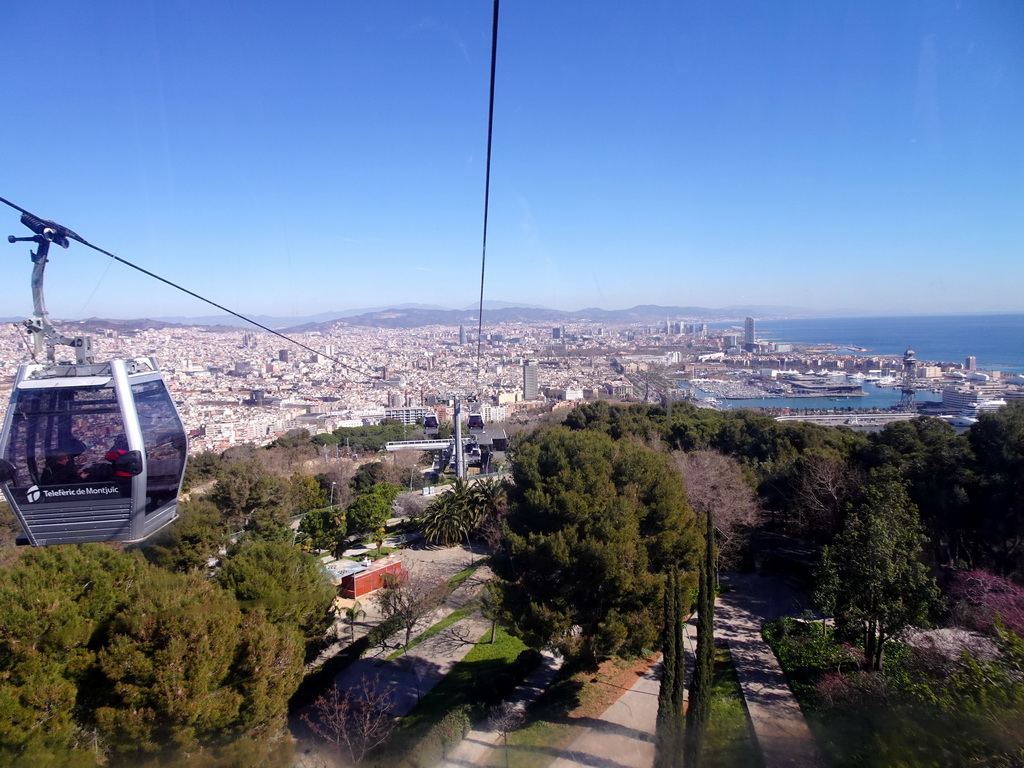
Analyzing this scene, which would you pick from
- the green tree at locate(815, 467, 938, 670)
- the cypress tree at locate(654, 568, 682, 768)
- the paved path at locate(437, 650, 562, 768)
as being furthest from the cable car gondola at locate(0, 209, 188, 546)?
the green tree at locate(815, 467, 938, 670)

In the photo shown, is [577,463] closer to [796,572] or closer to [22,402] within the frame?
[796,572]

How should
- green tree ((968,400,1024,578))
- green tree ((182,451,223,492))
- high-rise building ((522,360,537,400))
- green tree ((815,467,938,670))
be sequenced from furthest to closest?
high-rise building ((522,360,537,400)), green tree ((182,451,223,492)), green tree ((968,400,1024,578)), green tree ((815,467,938,670))

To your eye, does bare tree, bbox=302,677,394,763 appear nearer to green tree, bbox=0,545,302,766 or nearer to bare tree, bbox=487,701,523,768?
green tree, bbox=0,545,302,766

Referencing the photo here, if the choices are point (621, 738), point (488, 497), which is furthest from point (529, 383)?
point (621, 738)

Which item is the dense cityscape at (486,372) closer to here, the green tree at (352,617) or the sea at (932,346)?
the sea at (932,346)

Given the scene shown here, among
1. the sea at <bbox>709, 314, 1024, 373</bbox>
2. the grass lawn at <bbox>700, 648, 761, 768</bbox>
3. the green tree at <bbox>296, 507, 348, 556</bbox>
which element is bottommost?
the green tree at <bbox>296, 507, 348, 556</bbox>
